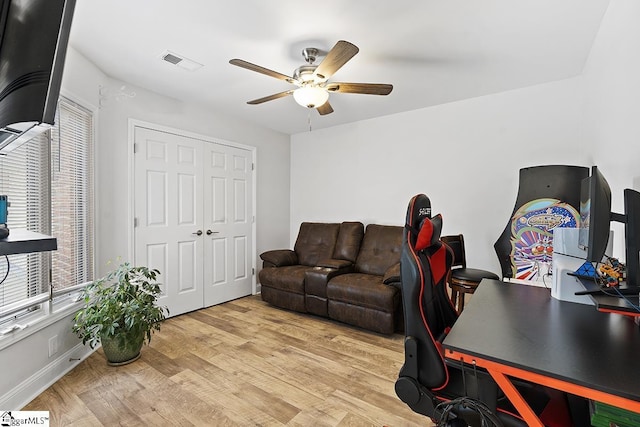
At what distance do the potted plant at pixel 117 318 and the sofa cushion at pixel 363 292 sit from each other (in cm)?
172

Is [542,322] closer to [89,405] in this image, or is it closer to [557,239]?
[557,239]

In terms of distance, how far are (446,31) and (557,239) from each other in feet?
5.12

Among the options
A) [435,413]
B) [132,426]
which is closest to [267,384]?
[132,426]

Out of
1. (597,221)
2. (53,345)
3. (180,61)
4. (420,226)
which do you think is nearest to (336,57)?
(420,226)

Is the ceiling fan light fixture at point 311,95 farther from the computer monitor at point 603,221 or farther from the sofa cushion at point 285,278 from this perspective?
the sofa cushion at point 285,278

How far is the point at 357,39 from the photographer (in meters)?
2.21

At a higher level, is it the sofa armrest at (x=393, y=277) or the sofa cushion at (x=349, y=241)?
the sofa cushion at (x=349, y=241)

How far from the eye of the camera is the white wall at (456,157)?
9.89ft

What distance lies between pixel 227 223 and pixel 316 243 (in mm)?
1269

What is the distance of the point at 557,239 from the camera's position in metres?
1.67

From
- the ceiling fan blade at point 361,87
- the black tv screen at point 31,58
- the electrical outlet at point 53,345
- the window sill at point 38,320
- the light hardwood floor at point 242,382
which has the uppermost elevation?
the ceiling fan blade at point 361,87

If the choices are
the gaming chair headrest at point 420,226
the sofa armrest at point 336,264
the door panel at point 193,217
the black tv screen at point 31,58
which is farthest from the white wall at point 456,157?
the black tv screen at point 31,58

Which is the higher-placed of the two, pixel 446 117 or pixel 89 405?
pixel 446 117

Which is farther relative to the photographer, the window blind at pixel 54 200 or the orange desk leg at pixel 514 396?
the window blind at pixel 54 200
